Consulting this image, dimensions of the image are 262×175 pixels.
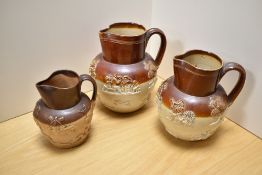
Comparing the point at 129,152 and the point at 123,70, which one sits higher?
the point at 123,70

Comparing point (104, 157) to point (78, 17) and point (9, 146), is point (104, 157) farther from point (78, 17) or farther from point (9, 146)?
point (78, 17)

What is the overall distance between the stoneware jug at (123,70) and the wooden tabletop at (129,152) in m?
0.08

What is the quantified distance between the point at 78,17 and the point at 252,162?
21.2 inches

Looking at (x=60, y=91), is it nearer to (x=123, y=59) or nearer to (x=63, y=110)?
(x=63, y=110)

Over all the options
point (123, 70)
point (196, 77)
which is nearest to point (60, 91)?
point (123, 70)

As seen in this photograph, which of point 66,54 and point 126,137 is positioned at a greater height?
point 66,54

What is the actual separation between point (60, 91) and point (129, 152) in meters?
0.21

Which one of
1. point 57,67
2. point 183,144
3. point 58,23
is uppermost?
point 58,23

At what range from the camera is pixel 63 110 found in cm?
52

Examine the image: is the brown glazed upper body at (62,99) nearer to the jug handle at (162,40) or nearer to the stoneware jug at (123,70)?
the stoneware jug at (123,70)

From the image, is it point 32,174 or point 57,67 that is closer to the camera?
point 32,174

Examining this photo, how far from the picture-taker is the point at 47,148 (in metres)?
0.58

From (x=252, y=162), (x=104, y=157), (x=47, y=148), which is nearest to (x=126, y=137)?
(x=104, y=157)

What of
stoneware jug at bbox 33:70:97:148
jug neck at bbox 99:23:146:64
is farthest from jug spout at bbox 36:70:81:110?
jug neck at bbox 99:23:146:64
